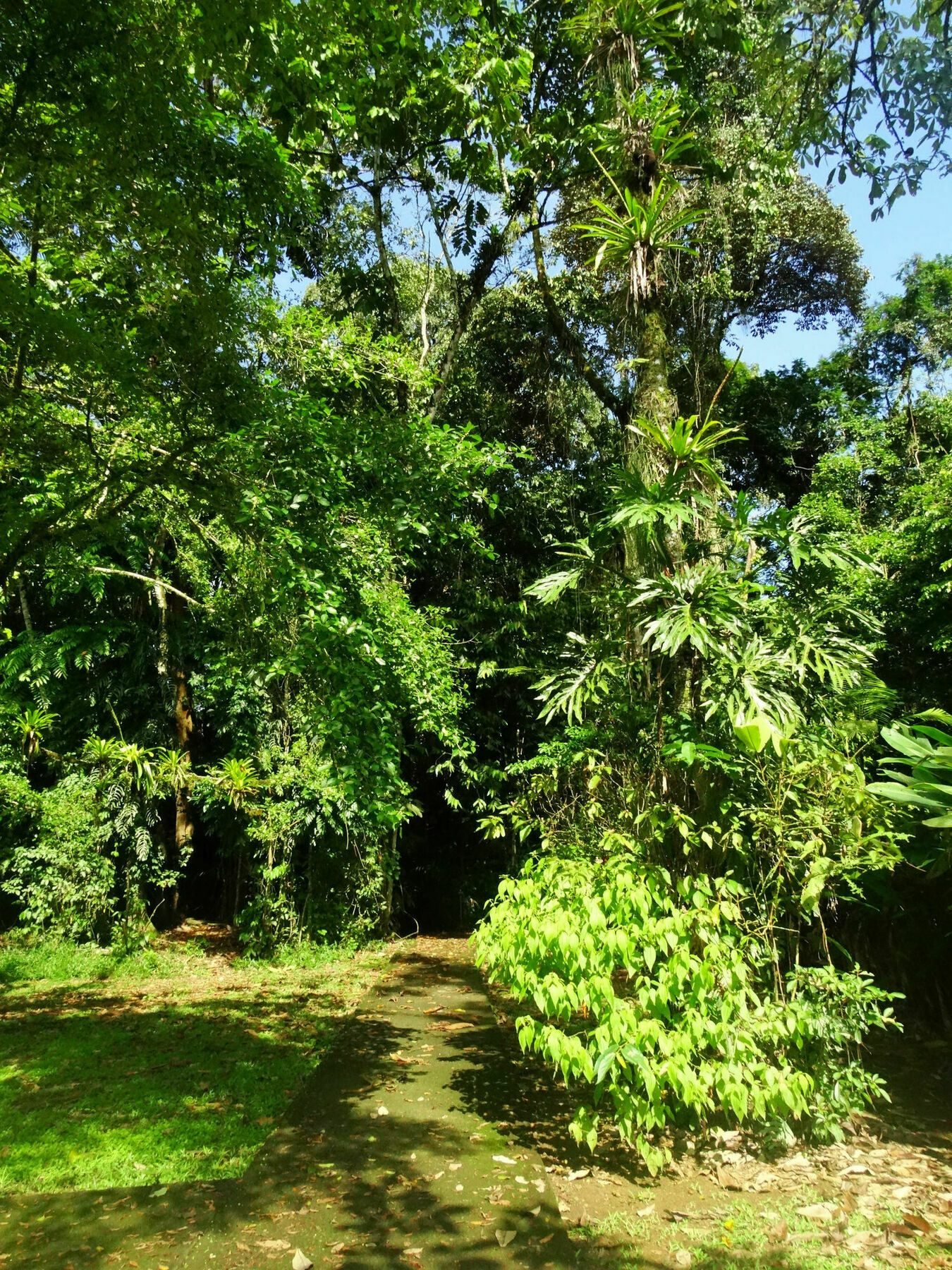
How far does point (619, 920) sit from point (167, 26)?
4580mm

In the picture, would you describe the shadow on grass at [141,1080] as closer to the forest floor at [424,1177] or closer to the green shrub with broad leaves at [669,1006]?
the forest floor at [424,1177]

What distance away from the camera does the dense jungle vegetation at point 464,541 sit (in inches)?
134

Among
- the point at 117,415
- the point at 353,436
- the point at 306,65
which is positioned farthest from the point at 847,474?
the point at 117,415

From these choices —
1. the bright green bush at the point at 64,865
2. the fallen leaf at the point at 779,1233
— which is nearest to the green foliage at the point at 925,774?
the fallen leaf at the point at 779,1233

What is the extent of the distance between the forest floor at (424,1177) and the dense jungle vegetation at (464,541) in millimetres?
305

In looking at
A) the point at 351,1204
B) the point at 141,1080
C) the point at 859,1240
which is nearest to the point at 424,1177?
the point at 351,1204

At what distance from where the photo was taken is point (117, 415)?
5027mm

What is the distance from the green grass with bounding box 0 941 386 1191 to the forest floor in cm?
3

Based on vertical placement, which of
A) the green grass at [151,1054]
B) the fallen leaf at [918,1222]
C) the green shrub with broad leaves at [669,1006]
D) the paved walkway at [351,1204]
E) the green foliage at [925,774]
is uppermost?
the green foliage at [925,774]

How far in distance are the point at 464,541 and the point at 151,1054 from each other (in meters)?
6.28

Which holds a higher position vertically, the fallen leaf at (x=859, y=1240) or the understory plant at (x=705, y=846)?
the understory plant at (x=705, y=846)

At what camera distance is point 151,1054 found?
17.8 feet

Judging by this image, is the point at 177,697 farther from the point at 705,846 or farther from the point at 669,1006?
the point at 669,1006

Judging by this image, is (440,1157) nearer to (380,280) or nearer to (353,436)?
Answer: (353,436)
